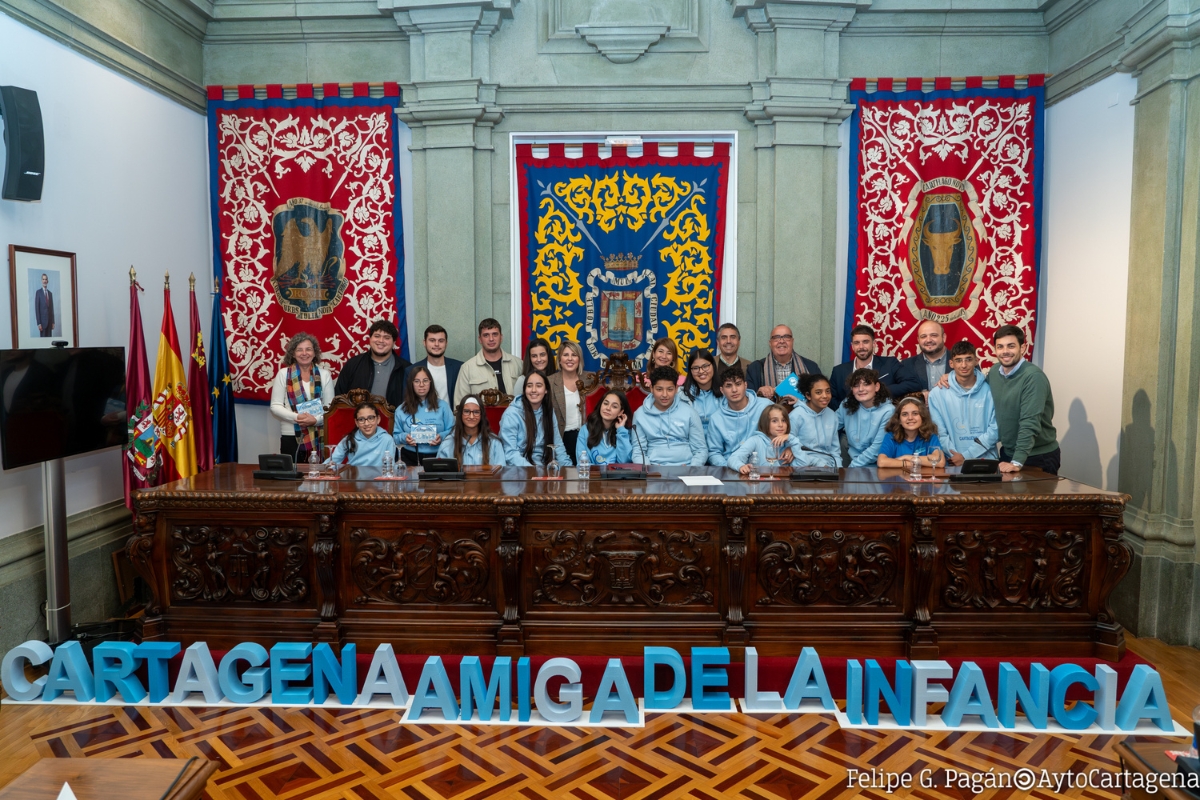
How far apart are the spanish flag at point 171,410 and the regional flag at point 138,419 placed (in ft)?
0.36

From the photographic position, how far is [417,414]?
5.29 m

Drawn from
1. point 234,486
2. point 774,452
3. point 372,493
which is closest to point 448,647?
point 372,493

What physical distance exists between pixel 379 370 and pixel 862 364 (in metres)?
3.37

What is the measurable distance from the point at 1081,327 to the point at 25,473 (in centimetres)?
661

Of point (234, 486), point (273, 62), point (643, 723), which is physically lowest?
point (643, 723)

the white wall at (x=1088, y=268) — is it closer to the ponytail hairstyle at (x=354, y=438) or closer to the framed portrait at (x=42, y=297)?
the ponytail hairstyle at (x=354, y=438)

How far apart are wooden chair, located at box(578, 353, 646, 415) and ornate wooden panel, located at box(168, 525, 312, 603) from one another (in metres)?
2.10

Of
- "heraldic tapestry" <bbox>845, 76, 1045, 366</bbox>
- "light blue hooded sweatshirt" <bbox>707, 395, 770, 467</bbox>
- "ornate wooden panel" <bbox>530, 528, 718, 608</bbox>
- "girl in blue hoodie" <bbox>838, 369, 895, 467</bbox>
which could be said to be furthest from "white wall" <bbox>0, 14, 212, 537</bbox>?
"heraldic tapestry" <bbox>845, 76, 1045, 366</bbox>

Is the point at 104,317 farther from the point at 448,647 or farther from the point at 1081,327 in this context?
the point at 1081,327

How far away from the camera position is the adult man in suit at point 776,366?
562 centimetres

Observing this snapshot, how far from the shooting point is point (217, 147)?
21.0 feet

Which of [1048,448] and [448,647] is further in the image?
[1048,448]

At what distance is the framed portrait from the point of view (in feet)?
14.2

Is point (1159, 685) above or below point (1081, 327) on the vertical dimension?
below
